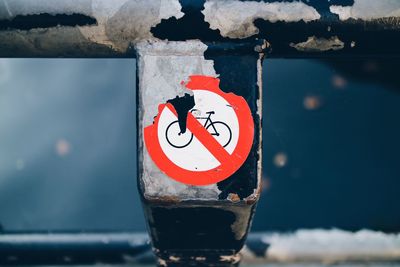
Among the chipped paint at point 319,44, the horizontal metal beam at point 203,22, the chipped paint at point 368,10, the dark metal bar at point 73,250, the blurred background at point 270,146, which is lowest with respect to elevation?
the dark metal bar at point 73,250

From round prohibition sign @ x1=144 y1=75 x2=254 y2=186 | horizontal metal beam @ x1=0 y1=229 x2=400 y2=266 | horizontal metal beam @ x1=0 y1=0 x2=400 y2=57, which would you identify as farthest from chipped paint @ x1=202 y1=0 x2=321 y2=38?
horizontal metal beam @ x1=0 y1=229 x2=400 y2=266

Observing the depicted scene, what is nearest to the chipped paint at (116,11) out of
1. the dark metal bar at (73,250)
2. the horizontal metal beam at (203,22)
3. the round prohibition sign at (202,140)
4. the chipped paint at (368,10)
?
the horizontal metal beam at (203,22)

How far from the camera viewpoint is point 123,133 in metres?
1.09

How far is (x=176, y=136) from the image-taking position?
23.7 inches

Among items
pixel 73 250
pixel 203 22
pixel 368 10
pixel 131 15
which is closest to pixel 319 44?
pixel 368 10

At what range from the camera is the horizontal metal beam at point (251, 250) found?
102 cm

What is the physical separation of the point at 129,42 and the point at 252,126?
0.81 feet

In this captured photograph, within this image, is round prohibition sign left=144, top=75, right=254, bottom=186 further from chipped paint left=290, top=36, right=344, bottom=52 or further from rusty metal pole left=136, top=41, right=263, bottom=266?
chipped paint left=290, top=36, right=344, bottom=52

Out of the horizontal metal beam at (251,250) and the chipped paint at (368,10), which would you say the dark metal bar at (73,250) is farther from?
the chipped paint at (368,10)

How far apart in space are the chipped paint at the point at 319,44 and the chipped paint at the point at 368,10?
4cm

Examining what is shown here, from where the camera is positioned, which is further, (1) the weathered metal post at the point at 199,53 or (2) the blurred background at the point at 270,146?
(2) the blurred background at the point at 270,146

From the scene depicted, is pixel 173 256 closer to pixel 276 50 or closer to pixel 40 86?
pixel 276 50

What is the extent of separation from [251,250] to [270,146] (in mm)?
287

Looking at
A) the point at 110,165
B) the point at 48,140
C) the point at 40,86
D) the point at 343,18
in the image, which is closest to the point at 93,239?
the point at 110,165
